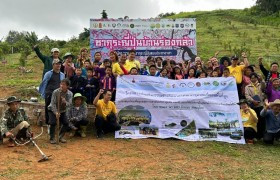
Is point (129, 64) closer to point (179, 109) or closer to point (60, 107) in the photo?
point (179, 109)

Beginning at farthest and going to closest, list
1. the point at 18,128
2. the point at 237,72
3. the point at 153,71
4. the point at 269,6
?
the point at 269,6
the point at 237,72
the point at 153,71
the point at 18,128

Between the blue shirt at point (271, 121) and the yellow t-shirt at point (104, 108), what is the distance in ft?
10.2

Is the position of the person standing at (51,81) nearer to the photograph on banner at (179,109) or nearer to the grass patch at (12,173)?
the photograph on banner at (179,109)

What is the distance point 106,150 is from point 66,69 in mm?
2400

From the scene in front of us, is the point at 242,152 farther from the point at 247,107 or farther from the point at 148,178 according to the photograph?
the point at 148,178

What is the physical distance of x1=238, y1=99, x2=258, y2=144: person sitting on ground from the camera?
7477mm

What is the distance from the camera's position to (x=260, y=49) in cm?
→ 2327

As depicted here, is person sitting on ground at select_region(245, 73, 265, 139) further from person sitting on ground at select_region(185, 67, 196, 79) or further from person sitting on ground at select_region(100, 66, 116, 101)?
person sitting on ground at select_region(100, 66, 116, 101)

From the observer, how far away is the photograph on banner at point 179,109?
7.56 metres

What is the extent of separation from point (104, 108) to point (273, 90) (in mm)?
3668

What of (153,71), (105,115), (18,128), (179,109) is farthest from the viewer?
(153,71)

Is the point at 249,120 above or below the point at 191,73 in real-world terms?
below

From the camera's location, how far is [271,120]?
24.4 feet

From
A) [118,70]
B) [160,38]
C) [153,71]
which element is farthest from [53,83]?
[160,38]
